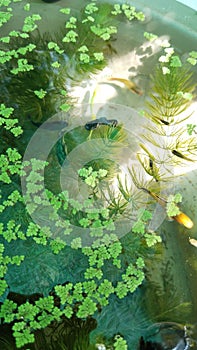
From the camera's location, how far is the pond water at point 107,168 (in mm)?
2277

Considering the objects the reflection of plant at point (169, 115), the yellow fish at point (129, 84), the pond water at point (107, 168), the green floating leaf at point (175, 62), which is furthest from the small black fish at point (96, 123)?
the green floating leaf at point (175, 62)

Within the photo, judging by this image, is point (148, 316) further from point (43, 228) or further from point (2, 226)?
point (2, 226)

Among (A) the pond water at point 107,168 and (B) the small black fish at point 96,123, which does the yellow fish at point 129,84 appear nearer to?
(A) the pond water at point 107,168

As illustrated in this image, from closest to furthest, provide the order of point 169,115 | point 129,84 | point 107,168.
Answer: point 107,168 → point 169,115 → point 129,84

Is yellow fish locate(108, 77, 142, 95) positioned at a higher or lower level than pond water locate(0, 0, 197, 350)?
higher

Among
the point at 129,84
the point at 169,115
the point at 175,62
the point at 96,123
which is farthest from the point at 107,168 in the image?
the point at 175,62

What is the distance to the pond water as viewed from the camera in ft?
7.47

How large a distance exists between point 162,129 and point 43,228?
104 cm

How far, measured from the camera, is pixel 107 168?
2.79 m

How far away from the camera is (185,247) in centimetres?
259

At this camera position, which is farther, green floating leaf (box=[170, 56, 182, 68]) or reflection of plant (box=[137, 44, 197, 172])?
green floating leaf (box=[170, 56, 182, 68])

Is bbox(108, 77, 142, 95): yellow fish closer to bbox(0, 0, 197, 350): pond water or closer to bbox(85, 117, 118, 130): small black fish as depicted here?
bbox(0, 0, 197, 350): pond water

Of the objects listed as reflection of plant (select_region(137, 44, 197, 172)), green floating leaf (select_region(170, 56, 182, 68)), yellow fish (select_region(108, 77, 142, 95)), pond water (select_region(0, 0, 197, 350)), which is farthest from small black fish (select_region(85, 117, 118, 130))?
green floating leaf (select_region(170, 56, 182, 68))

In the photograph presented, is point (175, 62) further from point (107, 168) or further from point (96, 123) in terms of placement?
point (107, 168)
